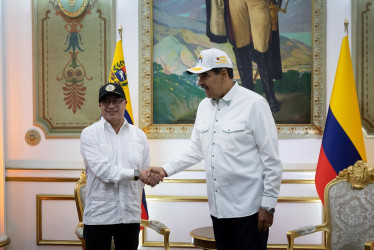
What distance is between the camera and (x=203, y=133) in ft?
7.94

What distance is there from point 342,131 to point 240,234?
1.76 m

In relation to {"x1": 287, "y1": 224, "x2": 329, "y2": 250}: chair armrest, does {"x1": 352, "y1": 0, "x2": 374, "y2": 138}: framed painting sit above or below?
above

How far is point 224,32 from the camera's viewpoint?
4.16 meters

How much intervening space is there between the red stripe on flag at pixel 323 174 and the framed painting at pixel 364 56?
0.59 meters

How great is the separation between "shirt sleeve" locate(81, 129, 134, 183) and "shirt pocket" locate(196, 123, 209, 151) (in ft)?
1.25

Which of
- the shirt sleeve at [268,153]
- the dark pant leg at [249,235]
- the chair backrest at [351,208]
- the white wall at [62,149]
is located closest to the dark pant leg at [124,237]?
the dark pant leg at [249,235]

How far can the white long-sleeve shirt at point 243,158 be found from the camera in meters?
2.19

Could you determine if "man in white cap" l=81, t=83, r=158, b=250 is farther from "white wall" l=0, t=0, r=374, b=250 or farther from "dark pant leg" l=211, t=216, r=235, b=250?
"white wall" l=0, t=0, r=374, b=250

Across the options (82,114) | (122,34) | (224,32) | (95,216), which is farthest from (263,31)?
(95,216)

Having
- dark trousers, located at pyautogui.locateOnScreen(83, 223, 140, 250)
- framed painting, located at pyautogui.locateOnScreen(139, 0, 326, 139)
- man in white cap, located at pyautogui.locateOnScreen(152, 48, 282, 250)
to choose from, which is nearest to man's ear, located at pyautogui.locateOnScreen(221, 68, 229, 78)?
man in white cap, located at pyautogui.locateOnScreen(152, 48, 282, 250)

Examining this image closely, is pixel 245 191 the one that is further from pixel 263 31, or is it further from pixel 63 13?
pixel 63 13

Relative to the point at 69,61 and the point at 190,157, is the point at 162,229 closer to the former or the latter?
the point at 190,157

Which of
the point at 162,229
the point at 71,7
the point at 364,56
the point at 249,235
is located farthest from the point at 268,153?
the point at 71,7

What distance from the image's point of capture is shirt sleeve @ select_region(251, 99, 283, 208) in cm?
217
